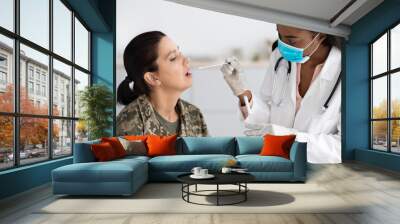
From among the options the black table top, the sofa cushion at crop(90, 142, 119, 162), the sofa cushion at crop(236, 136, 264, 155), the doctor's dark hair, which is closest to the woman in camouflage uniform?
the doctor's dark hair

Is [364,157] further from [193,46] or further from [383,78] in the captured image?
[193,46]

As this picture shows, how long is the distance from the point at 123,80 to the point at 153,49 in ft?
3.22

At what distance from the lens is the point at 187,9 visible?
905 cm

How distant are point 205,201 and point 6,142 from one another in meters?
2.59

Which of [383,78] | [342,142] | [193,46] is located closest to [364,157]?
[342,142]

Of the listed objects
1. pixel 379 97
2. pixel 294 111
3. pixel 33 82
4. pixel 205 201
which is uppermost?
pixel 33 82

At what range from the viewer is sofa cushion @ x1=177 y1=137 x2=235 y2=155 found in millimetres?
6916

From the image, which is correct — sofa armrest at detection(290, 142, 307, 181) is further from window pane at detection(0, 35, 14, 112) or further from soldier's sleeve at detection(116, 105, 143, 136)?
window pane at detection(0, 35, 14, 112)

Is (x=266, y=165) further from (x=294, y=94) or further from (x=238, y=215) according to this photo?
(x=294, y=94)

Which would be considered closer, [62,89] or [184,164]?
[184,164]

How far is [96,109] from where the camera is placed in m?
→ 8.08

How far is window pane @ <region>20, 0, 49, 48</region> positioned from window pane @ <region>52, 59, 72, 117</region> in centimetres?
57

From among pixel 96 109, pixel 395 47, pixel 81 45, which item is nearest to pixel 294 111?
pixel 395 47

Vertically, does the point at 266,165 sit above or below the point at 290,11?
below
